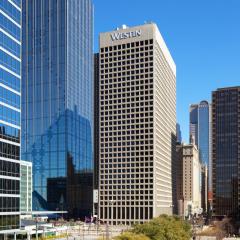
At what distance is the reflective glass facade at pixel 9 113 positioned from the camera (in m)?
86.4

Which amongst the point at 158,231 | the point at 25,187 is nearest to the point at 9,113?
the point at 158,231

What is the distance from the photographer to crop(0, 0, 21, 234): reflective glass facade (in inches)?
3402

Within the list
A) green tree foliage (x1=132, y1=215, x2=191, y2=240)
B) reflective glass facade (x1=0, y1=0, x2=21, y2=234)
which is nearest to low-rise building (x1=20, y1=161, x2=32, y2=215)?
green tree foliage (x1=132, y1=215, x2=191, y2=240)

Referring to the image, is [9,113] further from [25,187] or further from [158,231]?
[25,187]

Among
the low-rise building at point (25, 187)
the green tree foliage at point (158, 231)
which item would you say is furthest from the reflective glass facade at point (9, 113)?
the low-rise building at point (25, 187)

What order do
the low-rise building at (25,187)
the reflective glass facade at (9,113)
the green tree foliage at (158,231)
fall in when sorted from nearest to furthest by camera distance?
the reflective glass facade at (9,113) → the green tree foliage at (158,231) → the low-rise building at (25,187)

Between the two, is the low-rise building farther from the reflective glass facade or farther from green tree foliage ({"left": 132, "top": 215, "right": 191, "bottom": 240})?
the reflective glass facade

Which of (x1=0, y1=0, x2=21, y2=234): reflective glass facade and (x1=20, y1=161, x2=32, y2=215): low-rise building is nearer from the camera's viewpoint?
(x1=0, y1=0, x2=21, y2=234): reflective glass facade

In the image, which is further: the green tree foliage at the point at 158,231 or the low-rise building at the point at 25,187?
the low-rise building at the point at 25,187

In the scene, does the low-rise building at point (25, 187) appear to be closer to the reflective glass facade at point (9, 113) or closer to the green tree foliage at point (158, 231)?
the green tree foliage at point (158, 231)

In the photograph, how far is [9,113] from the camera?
9025cm

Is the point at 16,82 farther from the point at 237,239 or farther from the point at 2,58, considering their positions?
the point at 237,239

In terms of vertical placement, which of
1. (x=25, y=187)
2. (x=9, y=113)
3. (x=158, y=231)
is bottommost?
(x=158, y=231)

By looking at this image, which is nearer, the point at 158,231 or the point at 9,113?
the point at 9,113
